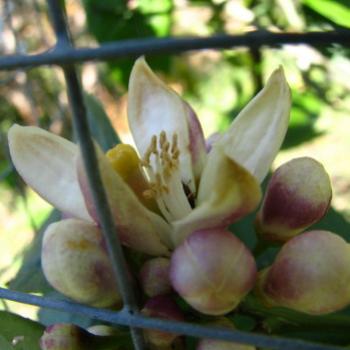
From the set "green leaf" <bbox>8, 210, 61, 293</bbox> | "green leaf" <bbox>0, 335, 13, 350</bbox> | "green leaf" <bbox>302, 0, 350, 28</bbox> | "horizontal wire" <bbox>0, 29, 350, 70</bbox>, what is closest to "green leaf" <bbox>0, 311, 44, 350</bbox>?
"green leaf" <bbox>0, 335, 13, 350</bbox>

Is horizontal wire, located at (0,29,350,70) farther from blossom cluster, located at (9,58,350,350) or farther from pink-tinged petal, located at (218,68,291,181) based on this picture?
pink-tinged petal, located at (218,68,291,181)

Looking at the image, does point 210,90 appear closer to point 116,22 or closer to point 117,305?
point 116,22

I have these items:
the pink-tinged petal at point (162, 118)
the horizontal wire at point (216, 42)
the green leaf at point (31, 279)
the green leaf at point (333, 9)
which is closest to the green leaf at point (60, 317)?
the green leaf at point (31, 279)

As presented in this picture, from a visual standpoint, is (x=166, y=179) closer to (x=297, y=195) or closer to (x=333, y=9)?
(x=297, y=195)

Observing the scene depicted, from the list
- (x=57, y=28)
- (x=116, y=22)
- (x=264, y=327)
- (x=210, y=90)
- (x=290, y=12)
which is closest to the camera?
(x=57, y=28)

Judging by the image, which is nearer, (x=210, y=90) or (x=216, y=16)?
(x=216, y=16)

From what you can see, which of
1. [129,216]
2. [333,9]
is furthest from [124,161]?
[333,9]

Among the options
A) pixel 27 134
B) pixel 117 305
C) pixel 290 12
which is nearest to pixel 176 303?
pixel 117 305

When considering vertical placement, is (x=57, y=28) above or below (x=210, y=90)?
above
